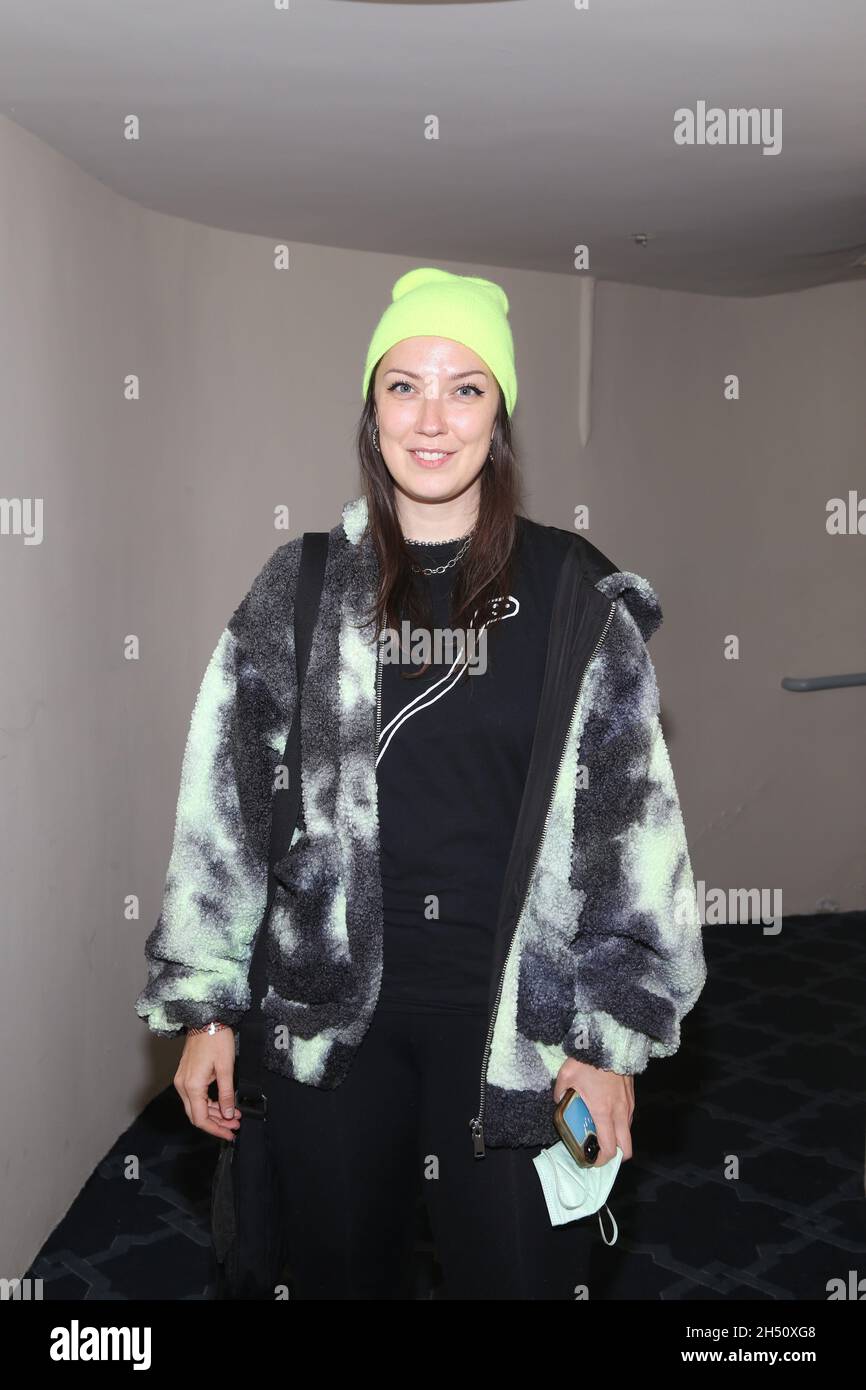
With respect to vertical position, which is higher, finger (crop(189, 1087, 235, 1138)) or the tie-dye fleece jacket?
the tie-dye fleece jacket

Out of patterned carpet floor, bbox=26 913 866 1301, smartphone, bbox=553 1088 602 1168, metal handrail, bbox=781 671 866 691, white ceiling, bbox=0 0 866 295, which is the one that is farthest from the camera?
patterned carpet floor, bbox=26 913 866 1301

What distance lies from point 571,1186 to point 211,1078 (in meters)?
0.44

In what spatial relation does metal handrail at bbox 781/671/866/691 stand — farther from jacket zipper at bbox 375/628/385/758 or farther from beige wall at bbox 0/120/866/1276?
beige wall at bbox 0/120/866/1276

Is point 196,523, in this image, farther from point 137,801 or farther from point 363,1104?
point 363,1104

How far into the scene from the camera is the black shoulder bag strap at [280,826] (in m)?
1.64

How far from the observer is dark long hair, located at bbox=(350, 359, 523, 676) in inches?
63.5

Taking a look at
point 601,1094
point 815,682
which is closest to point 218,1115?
point 601,1094

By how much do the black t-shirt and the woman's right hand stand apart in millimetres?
218

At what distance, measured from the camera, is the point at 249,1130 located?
1.68 meters

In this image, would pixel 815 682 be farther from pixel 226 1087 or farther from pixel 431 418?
pixel 226 1087

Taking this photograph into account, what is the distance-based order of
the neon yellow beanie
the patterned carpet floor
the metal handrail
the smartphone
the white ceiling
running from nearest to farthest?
the smartphone
the neon yellow beanie
the white ceiling
the metal handrail
the patterned carpet floor

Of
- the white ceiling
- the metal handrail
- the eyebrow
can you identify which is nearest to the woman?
the eyebrow

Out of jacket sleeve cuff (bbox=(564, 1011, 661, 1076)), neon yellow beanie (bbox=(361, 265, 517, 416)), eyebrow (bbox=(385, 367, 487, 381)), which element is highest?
neon yellow beanie (bbox=(361, 265, 517, 416))

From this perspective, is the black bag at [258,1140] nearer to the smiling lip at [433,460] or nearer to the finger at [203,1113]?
the finger at [203,1113]
